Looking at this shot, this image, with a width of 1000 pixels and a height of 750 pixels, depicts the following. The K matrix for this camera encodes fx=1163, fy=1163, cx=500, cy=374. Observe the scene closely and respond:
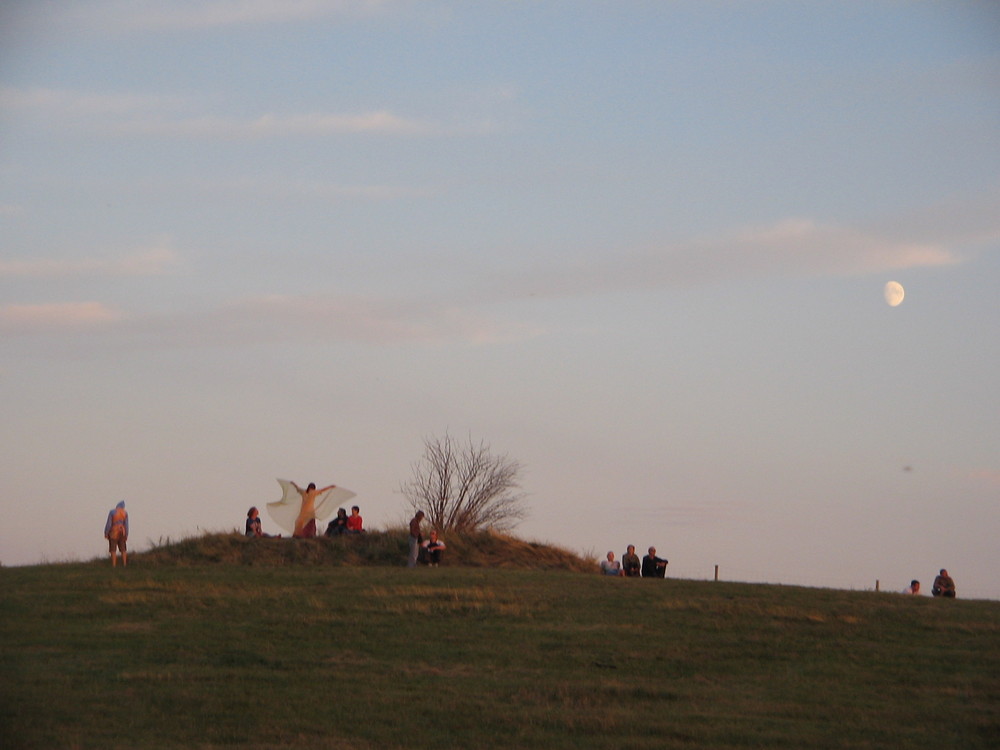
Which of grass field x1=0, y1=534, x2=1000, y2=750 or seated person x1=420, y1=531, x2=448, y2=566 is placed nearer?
grass field x1=0, y1=534, x2=1000, y2=750

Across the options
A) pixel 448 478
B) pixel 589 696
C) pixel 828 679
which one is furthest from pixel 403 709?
pixel 448 478

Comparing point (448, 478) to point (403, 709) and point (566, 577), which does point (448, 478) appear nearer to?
point (566, 577)

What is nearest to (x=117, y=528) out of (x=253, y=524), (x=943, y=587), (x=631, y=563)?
(x=253, y=524)

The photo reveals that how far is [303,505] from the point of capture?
3494 cm

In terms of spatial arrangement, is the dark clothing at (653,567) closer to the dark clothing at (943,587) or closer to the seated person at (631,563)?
the seated person at (631,563)

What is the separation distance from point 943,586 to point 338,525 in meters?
16.6

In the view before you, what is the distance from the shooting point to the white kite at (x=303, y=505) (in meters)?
34.7

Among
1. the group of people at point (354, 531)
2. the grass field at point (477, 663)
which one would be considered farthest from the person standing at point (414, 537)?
the grass field at point (477, 663)

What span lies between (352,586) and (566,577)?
5.67 metres

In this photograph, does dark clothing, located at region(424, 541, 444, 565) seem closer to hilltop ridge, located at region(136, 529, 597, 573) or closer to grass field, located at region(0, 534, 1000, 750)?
hilltop ridge, located at region(136, 529, 597, 573)

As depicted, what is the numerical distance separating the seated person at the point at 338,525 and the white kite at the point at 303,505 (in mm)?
625

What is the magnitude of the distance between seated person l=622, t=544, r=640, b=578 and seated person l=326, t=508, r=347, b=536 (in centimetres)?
826

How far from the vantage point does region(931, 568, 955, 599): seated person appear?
28922 millimetres

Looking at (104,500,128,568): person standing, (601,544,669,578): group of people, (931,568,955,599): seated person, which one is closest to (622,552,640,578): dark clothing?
(601,544,669,578): group of people
